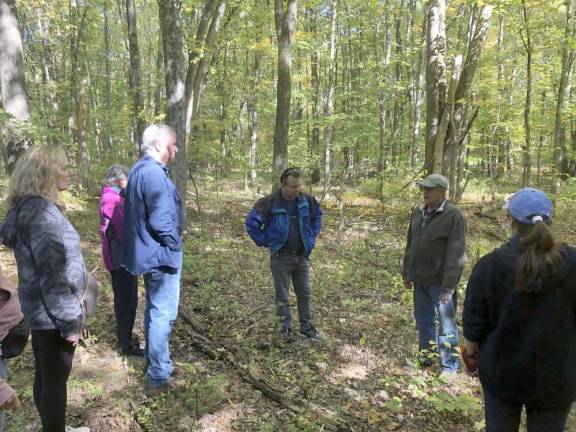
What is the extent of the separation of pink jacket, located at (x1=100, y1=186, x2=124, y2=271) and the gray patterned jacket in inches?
67.6

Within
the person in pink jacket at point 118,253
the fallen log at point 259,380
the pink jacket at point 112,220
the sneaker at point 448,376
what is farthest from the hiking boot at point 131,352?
the sneaker at point 448,376

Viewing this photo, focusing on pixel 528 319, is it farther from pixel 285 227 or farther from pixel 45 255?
pixel 285 227

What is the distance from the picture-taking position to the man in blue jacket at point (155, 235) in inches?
139

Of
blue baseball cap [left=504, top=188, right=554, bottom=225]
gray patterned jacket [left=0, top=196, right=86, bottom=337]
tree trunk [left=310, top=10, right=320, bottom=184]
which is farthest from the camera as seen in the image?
tree trunk [left=310, top=10, right=320, bottom=184]

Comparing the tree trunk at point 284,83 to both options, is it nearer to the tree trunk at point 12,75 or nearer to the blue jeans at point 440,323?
the tree trunk at point 12,75

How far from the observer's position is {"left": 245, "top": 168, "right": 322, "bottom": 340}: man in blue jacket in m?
5.16

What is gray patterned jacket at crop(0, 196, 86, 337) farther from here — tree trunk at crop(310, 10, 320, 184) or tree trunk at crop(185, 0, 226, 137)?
tree trunk at crop(310, 10, 320, 184)

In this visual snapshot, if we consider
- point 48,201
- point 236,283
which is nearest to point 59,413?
point 48,201

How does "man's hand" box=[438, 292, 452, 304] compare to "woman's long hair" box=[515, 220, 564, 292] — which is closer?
"woman's long hair" box=[515, 220, 564, 292]

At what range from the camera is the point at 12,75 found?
Result: 7332 mm

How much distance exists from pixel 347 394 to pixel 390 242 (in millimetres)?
7115

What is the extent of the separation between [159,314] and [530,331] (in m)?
2.84

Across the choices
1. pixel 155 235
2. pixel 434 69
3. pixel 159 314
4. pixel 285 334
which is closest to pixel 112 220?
pixel 155 235

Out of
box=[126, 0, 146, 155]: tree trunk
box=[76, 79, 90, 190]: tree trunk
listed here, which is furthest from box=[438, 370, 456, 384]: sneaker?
box=[76, 79, 90, 190]: tree trunk
